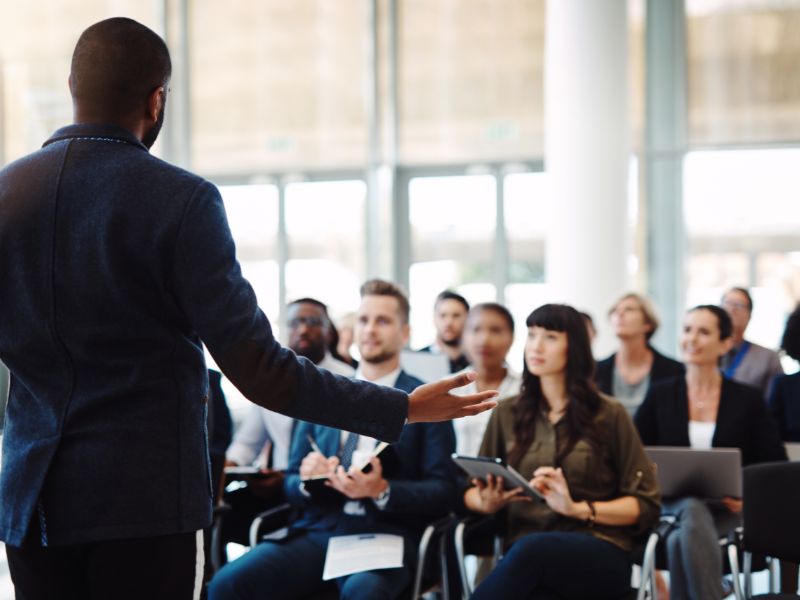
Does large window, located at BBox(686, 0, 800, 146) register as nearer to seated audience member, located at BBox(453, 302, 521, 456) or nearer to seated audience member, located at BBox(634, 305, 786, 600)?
seated audience member, located at BBox(634, 305, 786, 600)

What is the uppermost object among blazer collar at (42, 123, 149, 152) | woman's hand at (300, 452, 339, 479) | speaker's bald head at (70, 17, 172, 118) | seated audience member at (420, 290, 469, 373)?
speaker's bald head at (70, 17, 172, 118)

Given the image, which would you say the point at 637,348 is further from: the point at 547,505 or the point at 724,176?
the point at 724,176

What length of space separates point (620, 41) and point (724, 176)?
7.53ft

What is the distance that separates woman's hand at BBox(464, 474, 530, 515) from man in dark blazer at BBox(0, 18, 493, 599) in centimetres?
228

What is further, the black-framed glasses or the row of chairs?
the black-framed glasses

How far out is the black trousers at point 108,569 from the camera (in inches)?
58.4

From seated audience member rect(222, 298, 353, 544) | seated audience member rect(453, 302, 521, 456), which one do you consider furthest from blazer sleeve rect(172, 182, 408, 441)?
seated audience member rect(453, 302, 521, 456)

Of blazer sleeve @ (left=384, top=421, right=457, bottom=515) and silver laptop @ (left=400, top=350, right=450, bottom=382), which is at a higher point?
silver laptop @ (left=400, top=350, right=450, bottom=382)

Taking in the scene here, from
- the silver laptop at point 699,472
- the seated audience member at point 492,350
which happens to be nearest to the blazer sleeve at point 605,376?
the seated audience member at point 492,350

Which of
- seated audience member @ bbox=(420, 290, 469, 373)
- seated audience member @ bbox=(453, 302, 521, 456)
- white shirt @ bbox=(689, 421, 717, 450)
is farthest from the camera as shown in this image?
seated audience member @ bbox=(420, 290, 469, 373)

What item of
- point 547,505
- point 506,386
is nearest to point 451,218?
point 506,386

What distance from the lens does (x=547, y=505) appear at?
3.85 m

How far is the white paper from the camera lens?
11.4 ft

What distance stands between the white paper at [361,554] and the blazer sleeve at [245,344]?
1960mm
